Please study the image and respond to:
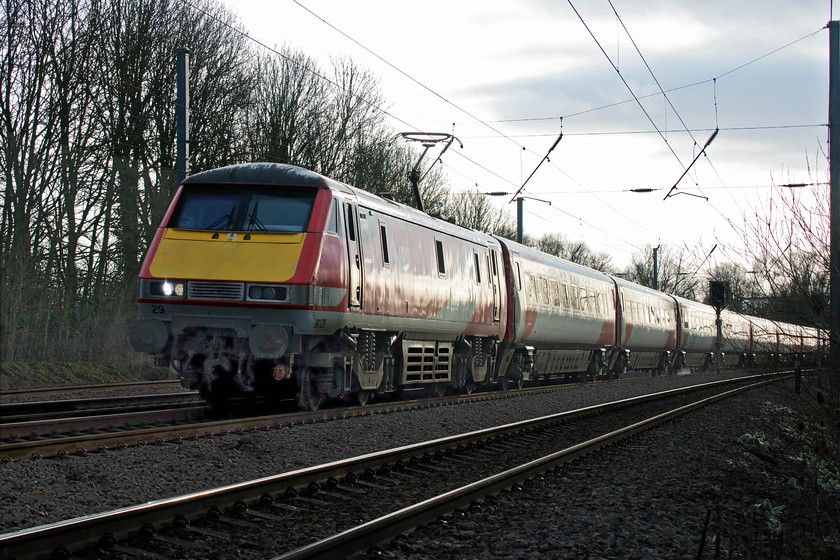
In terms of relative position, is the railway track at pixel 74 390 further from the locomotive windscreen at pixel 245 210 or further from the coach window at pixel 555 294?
the coach window at pixel 555 294

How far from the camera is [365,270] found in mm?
12773

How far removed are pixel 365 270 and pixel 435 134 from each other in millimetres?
9035

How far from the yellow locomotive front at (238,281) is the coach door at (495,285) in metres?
7.37

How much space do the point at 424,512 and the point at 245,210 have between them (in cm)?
654

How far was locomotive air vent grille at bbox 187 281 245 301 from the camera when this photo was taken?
11148 millimetres

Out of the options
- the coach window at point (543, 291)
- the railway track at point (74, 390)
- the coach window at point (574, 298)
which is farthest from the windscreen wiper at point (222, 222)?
the coach window at point (574, 298)

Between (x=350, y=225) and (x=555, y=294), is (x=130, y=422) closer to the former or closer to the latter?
(x=350, y=225)

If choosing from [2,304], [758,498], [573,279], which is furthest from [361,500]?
[573,279]

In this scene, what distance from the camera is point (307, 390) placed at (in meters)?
12.3

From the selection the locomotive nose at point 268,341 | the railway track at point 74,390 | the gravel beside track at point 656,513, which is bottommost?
the gravel beside track at point 656,513

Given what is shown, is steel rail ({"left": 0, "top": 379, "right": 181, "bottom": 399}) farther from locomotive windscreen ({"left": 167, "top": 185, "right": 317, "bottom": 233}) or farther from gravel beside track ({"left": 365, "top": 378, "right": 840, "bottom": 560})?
gravel beside track ({"left": 365, "top": 378, "right": 840, "bottom": 560})

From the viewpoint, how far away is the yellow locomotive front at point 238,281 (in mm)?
11125

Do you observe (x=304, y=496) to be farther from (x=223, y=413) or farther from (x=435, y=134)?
(x=435, y=134)

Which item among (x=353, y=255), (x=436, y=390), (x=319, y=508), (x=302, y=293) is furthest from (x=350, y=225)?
(x=319, y=508)
